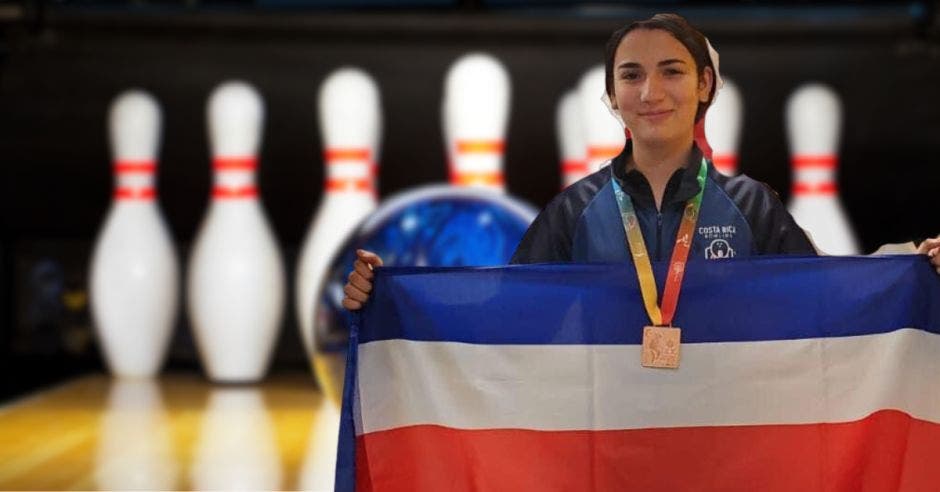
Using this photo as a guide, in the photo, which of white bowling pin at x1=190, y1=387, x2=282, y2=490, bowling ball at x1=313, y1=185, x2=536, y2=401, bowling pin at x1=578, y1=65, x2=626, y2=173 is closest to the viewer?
white bowling pin at x1=190, y1=387, x2=282, y2=490

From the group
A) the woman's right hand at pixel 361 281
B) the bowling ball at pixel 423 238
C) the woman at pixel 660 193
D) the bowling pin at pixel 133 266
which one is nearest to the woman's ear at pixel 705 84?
the woman at pixel 660 193

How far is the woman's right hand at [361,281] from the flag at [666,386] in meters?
0.03

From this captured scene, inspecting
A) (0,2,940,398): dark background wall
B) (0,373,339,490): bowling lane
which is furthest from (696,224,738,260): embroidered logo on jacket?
(0,2,940,398): dark background wall

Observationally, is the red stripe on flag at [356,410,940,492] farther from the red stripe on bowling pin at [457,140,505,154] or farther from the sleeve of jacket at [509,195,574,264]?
the red stripe on bowling pin at [457,140,505,154]

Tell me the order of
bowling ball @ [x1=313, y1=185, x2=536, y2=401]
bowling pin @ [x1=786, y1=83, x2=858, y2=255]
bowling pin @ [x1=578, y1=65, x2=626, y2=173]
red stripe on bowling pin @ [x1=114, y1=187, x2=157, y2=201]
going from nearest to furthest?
bowling ball @ [x1=313, y1=185, x2=536, y2=401]
bowling pin @ [x1=578, y1=65, x2=626, y2=173]
bowling pin @ [x1=786, y1=83, x2=858, y2=255]
red stripe on bowling pin @ [x1=114, y1=187, x2=157, y2=201]

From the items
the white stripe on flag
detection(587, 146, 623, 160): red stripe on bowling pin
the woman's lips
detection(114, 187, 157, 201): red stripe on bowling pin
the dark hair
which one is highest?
the dark hair

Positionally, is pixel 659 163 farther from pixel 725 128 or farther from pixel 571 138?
pixel 571 138

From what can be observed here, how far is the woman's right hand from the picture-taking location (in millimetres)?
2279

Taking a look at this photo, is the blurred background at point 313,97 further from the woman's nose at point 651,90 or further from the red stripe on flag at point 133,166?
the woman's nose at point 651,90

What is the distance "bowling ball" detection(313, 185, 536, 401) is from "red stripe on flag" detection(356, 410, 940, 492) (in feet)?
4.56

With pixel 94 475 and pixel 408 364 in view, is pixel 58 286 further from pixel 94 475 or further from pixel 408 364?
pixel 408 364

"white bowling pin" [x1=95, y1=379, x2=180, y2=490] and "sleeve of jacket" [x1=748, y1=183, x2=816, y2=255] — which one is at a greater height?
"sleeve of jacket" [x1=748, y1=183, x2=816, y2=255]

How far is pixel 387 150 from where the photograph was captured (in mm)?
4930

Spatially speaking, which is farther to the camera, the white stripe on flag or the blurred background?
the blurred background
